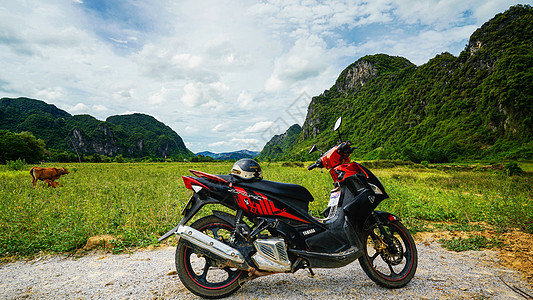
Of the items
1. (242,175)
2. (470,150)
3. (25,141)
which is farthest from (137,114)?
(242,175)

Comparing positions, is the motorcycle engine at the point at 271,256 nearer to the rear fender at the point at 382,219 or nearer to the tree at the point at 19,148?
the rear fender at the point at 382,219

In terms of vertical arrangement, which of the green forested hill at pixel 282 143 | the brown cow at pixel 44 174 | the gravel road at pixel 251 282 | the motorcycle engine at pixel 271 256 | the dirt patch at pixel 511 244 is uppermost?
the green forested hill at pixel 282 143

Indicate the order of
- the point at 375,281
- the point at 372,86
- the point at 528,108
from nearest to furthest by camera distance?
the point at 375,281 → the point at 528,108 → the point at 372,86

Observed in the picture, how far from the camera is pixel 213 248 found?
2607 mm

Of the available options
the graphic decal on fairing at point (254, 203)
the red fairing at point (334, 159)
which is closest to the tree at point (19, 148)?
the graphic decal on fairing at point (254, 203)

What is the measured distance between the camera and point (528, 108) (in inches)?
2124

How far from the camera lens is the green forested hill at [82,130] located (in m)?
83.4

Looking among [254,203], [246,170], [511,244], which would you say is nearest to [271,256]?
[254,203]

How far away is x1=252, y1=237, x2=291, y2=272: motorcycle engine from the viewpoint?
2.68 m

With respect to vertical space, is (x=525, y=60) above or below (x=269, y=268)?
above

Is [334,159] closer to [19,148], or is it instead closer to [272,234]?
[272,234]

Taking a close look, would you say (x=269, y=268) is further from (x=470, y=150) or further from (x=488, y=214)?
(x=470, y=150)

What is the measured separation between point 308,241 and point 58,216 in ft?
22.1

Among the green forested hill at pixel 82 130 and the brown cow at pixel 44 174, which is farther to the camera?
the green forested hill at pixel 82 130
